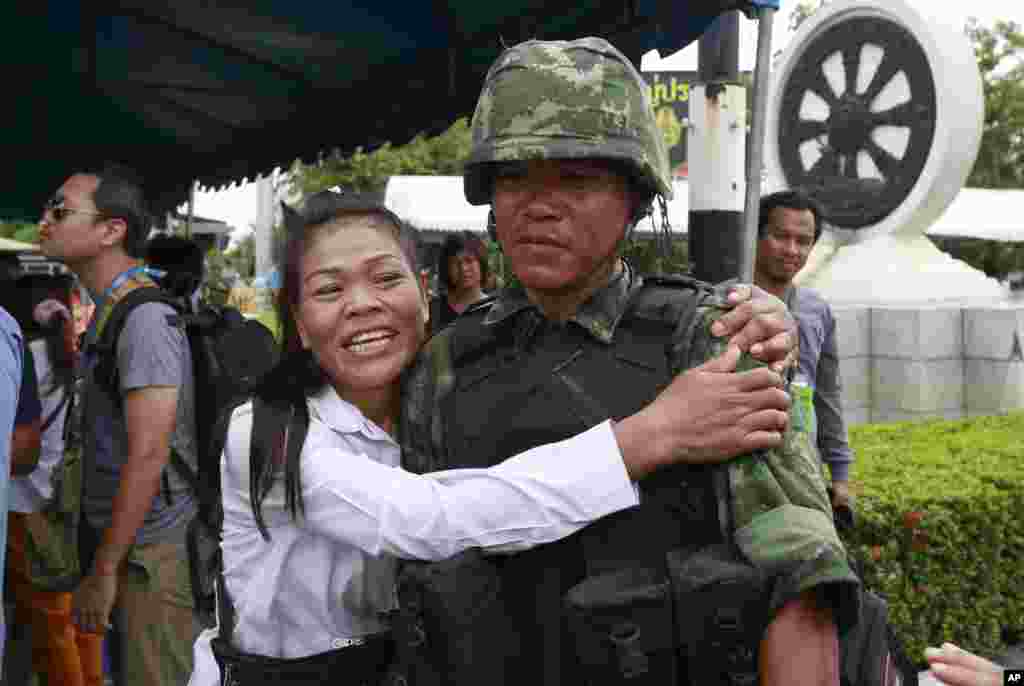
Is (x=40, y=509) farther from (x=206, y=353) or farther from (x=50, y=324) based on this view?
(x=206, y=353)

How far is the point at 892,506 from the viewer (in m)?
4.20

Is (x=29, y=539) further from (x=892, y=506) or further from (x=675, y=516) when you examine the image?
(x=892, y=506)

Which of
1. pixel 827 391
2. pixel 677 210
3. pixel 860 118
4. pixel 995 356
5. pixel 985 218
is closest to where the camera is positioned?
pixel 827 391

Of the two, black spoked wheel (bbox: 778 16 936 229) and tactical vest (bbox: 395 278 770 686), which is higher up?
black spoked wheel (bbox: 778 16 936 229)

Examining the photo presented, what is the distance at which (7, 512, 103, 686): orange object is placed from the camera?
316cm

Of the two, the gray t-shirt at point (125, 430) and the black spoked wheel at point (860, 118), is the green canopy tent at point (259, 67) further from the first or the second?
the black spoked wheel at point (860, 118)

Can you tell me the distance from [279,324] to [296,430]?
0.92ft

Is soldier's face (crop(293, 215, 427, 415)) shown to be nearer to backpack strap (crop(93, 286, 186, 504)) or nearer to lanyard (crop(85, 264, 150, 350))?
backpack strap (crop(93, 286, 186, 504))

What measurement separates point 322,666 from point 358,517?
10.6 inches

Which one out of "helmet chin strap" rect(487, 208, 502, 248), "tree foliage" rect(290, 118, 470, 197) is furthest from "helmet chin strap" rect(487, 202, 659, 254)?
"tree foliage" rect(290, 118, 470, 197)

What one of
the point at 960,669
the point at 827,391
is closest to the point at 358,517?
the point at 960,669

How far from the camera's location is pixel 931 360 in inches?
314

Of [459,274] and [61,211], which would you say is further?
[459,274]

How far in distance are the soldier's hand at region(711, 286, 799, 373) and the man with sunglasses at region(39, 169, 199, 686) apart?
171 cm
